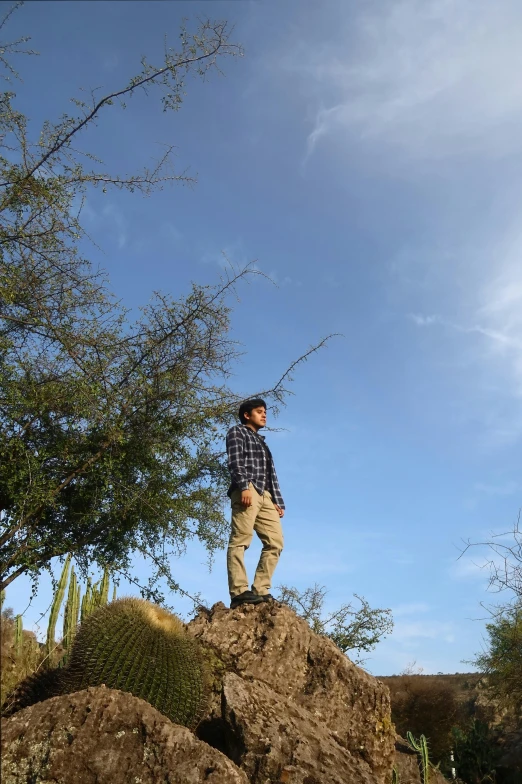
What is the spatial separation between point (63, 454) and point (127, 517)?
1.80 meters

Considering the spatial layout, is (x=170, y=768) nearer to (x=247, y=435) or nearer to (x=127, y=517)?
(x=247, y=435)

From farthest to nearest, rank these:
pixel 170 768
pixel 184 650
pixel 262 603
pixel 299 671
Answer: pixel 262 603, pixel 299 671, pixel 184 650, pixel 170 768

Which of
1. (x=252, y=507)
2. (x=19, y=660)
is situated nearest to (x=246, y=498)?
(x=252, y=507)

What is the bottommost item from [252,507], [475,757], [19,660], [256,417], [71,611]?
[475,757]

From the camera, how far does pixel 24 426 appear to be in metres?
11.5

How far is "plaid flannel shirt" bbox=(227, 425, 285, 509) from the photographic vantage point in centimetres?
789

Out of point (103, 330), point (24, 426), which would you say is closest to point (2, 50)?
point (103, 330)

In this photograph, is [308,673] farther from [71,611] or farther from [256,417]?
[71,611]

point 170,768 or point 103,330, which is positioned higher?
point 103,330

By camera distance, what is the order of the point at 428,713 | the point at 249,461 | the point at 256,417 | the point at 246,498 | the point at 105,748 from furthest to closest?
the point at 428,713
the point at 256,417
the point at 249,461
the point at 246,498
the point at 105,748

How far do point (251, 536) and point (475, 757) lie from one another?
20.0 feet

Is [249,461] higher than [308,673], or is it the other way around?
[249,461]

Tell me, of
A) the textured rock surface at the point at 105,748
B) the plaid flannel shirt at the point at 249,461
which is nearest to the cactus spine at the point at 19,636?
the plaid flannel shirt at the point at 249,461

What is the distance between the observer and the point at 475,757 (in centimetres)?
1081
